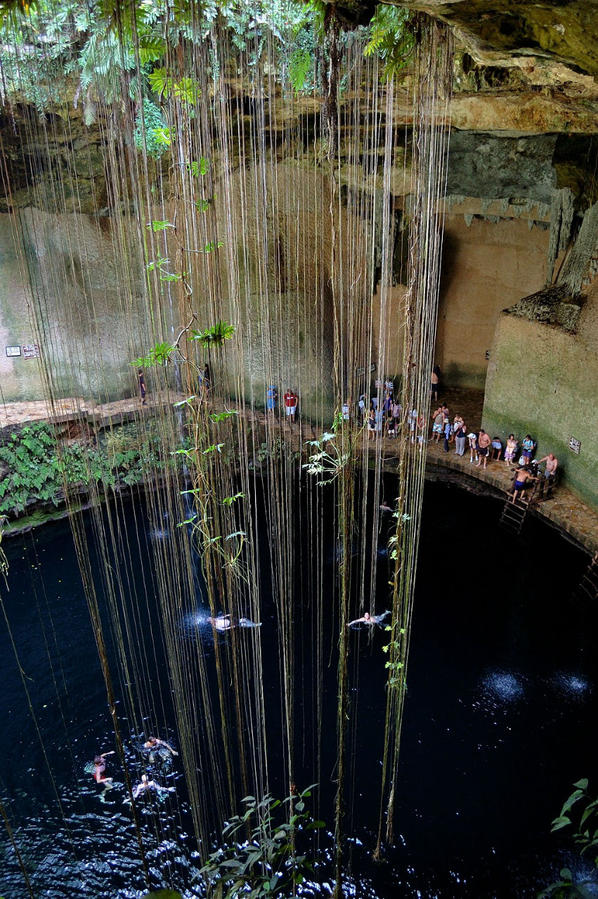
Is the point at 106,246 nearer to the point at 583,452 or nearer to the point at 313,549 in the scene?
the point at 313,549

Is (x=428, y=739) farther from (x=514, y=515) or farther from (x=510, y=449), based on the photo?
(x=510, y=449)

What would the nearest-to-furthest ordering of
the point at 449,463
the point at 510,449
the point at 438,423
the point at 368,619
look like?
the point at 368,619, the point at 510,449, the point at 449,463, the point at 438,423

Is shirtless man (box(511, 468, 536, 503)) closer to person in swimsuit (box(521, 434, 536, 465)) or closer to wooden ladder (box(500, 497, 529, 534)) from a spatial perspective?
wooden ladder (box(500, 497, 529, 534))

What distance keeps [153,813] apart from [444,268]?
11.3m

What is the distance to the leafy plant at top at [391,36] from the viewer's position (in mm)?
3517

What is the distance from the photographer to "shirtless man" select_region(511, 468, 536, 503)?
31.0ft

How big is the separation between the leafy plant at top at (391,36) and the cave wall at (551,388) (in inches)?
221

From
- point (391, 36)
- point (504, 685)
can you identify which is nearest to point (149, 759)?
point (504, 685)

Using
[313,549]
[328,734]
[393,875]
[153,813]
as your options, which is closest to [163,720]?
[153,813]

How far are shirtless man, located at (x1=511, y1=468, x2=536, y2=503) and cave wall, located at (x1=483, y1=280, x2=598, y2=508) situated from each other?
511 mm

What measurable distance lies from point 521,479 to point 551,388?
137 cm

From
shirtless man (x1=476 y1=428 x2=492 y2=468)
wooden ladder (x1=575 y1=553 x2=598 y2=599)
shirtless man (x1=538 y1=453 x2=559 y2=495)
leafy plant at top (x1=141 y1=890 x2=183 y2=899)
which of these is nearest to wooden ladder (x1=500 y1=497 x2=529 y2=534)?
shirtless man (x1=538 y1=453 x2=559 y2=495)

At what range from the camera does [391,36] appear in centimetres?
371

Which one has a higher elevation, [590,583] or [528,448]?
[528,448]
